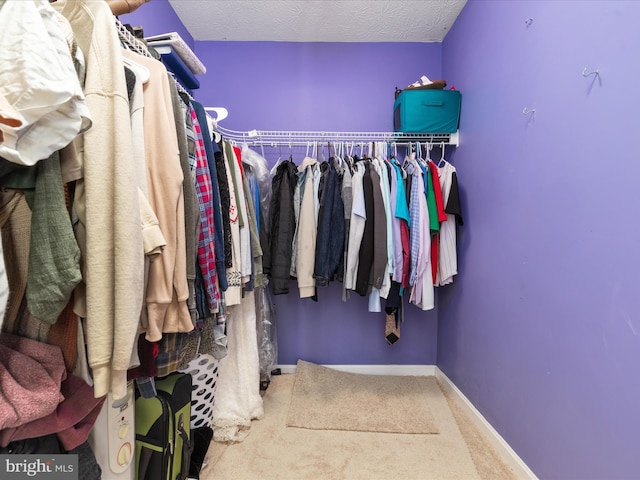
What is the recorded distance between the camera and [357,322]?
2316mm

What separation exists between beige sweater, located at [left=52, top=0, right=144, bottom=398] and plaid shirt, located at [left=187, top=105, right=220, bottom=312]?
29 centimetres

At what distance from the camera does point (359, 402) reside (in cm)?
190

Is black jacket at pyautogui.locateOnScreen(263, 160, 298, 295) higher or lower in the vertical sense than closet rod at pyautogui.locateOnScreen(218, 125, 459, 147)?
lower

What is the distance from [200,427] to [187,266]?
1170mm

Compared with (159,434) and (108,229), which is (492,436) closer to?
Result: (159,434)

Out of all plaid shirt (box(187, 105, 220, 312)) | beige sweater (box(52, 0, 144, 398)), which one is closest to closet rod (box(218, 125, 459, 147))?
plaid shirt (box(187, 105, 220, 312))

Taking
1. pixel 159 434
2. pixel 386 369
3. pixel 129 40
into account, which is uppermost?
pixel 129 40

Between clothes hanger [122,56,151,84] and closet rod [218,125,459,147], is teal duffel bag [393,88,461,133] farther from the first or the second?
clothes hanger [122,56,151,84]

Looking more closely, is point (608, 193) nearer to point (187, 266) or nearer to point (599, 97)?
point (599, 97)

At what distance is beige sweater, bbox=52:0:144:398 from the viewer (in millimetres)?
628

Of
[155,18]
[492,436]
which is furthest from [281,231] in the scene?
[492,436]
